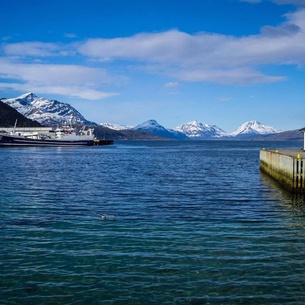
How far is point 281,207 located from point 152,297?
19156 mm

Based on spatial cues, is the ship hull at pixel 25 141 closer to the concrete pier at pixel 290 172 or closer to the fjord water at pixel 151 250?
the concrete pier at pixel 290 172

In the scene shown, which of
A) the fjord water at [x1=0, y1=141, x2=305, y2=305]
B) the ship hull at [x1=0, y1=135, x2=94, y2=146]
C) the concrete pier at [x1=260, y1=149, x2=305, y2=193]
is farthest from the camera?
the ship hull at [x1=0, y1=135, x2=94, y2=146]

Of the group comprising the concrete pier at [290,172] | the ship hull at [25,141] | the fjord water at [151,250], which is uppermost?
the ship hull at [25,141]

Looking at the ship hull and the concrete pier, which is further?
the ship hull

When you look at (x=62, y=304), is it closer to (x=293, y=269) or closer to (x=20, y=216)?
(x=293, y=269)

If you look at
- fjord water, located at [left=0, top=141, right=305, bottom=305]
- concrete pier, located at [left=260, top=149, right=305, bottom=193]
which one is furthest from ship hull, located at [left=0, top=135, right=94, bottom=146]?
fjord water, located at [left=0, top=141, right=305, bottom=305]

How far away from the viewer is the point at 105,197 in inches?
1340

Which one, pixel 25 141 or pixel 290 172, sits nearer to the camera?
pixel 290 172

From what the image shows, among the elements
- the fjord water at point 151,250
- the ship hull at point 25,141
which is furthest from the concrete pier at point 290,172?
the ship hull at point 25,141

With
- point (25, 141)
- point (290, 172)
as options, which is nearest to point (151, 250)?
point (290, 172)

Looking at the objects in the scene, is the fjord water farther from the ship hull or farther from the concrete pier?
the ship hull

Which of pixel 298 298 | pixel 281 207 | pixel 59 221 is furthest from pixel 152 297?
pixel 281 207

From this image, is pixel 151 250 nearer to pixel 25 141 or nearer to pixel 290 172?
pixel 290 172

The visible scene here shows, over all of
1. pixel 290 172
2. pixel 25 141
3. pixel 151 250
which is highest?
pixel 25 141
